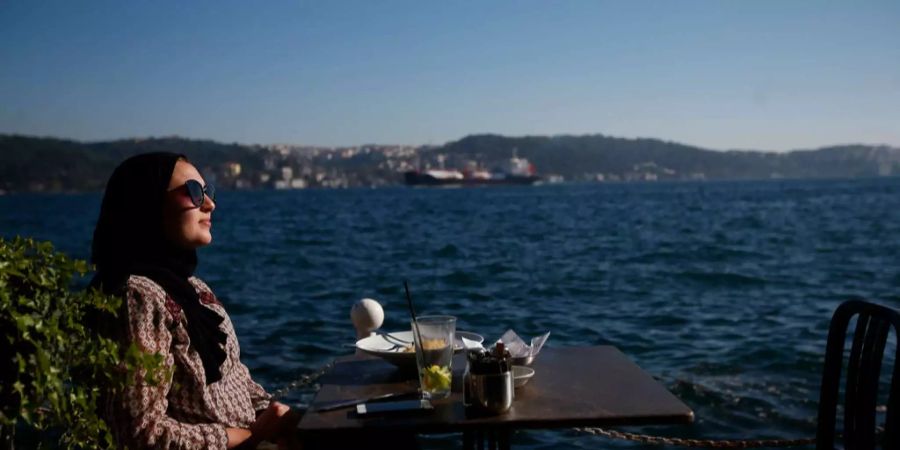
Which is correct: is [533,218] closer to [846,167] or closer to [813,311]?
[813,311]

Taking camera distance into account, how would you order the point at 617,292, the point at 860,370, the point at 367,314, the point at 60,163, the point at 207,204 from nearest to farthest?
the point at 860,370 → the point at 207,204 → the point at 367,314 → the point at 617,292 → the point at 60,163

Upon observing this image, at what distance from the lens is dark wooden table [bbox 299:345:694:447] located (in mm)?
1995

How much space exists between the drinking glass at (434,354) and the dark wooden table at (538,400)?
4cm

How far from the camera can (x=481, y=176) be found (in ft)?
383

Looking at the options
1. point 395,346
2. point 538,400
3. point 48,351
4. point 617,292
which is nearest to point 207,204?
point 395,346

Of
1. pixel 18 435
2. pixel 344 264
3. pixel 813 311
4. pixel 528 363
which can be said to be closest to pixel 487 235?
pixel 344 264

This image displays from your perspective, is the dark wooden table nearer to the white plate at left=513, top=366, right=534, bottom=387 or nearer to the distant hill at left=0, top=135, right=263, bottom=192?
the white plate at left=513, top=366, right=534, bottom=387

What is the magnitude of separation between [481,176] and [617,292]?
337 ft

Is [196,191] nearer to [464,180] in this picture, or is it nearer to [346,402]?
[346,402]

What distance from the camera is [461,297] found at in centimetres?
1443

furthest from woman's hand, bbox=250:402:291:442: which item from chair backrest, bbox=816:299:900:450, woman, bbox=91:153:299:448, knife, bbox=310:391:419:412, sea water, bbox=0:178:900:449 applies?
sea water, bbox=0:178:900:449

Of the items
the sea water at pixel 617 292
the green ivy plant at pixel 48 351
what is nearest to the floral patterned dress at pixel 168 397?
the green ivy plant at pixel 48 351

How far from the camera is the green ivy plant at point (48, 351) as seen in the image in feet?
4.92

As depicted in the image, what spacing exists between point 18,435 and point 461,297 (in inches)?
367
